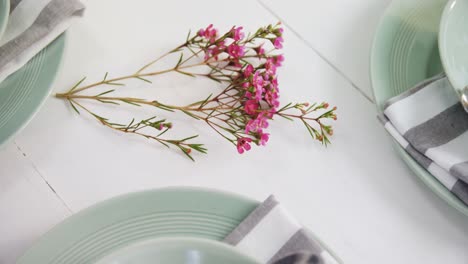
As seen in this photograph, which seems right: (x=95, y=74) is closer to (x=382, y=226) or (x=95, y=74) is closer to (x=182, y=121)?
(x=182, y=121)

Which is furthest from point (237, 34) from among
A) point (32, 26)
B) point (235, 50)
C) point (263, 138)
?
point (32, 26)

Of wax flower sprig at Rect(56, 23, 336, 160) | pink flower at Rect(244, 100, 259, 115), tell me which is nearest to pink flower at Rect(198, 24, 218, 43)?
wax flower sprig at Rect(56, 23, 336, 160)

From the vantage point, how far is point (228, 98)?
2.24ft

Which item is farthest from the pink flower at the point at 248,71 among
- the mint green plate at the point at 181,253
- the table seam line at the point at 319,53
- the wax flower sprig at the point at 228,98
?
the mint green plate at the point at 181,253

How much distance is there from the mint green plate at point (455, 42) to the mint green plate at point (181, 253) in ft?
1.03

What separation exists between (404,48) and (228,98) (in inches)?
9.2

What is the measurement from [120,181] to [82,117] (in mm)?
92

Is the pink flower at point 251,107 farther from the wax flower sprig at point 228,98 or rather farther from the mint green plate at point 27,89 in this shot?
the mint green plate at point 27,89

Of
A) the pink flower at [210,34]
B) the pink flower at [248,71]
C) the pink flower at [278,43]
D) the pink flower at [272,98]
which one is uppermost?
the pink flower at [210,34]

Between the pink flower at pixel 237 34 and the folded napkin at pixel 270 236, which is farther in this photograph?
the pink flower at pixel 237 34

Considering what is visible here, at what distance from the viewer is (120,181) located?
2.07 ft

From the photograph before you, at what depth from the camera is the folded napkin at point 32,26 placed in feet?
2.08

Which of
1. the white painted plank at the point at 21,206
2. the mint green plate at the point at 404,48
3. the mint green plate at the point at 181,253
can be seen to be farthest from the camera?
the mint green plate at the point at 404,48

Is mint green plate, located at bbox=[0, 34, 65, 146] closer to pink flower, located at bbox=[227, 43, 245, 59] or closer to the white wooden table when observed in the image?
the white wooden table
